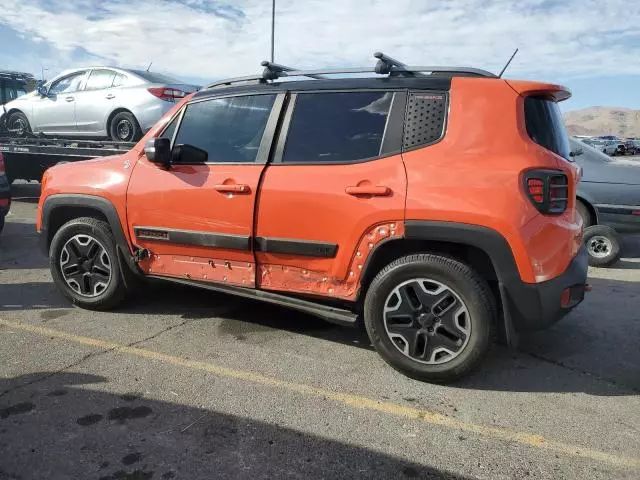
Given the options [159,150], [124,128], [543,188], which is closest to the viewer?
[543,188]

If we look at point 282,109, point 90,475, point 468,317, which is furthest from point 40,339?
point 468,317

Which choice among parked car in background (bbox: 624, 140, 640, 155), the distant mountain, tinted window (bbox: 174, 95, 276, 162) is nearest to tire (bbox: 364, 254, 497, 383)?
tinted window (bbox: 174, 95, 276, 162)

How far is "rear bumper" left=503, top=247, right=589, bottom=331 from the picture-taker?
10.3 ft

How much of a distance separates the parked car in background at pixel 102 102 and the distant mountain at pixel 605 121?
422 ft

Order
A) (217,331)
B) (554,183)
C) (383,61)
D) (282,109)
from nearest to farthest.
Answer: (554,183)
(383,61)
(282,109)
(217,331)

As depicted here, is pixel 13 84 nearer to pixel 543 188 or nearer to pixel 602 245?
pixel 602 245

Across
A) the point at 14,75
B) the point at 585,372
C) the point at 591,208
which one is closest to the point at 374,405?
the point at 585,372

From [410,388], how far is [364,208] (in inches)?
44.4

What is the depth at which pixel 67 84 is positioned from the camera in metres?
9.09

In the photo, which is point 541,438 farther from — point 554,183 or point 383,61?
point 383,61

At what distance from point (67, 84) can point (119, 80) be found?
1391 mm

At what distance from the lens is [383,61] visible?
3619 mm

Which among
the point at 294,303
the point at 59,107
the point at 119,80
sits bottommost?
the point at 294,303

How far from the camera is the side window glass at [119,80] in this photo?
27.1 feet
